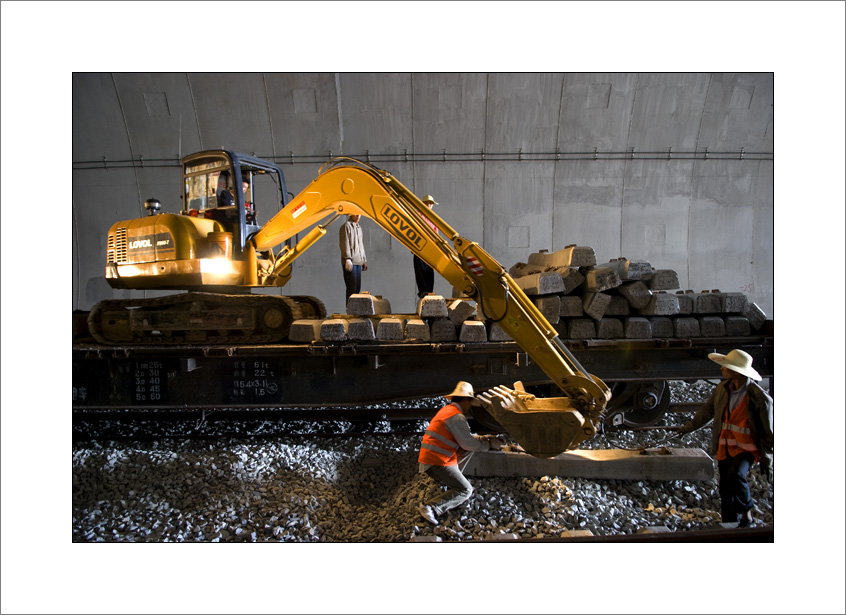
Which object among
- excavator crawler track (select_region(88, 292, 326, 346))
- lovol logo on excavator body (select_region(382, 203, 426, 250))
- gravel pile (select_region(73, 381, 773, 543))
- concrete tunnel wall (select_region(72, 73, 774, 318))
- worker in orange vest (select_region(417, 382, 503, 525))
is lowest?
gravel pile (select_region(73, 381, 773, 543))

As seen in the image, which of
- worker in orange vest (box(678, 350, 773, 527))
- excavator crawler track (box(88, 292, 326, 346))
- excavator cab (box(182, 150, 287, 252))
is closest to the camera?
worker in orange vest (box(678, 350, 773, 527))

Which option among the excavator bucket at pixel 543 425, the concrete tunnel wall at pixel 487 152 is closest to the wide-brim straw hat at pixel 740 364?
the excavator bucket at pixel 543 425

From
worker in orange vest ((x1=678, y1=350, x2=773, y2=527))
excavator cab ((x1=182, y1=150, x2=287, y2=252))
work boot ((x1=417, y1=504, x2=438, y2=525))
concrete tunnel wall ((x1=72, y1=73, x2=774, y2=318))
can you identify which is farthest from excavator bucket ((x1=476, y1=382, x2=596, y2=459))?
concrete tunnel wall ((x1=72, y1=73, x2=774, y2=318))

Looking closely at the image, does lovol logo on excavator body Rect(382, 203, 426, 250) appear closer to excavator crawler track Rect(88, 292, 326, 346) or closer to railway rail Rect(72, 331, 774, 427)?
railway rail Rect(72, 331, 774, 427)

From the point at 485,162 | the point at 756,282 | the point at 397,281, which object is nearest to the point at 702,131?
the point at 756,282

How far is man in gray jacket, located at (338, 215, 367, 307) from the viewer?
23.1 ft

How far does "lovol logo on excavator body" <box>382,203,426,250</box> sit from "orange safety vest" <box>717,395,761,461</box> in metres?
3.15

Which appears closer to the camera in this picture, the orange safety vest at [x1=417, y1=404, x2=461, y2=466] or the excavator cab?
the orange safety vest at [x1=417, y1=404, x2=461, y2=466]

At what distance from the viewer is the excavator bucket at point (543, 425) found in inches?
138

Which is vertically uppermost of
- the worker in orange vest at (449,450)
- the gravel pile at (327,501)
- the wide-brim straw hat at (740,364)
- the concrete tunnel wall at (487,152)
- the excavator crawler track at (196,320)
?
the concrete tunnel wall at (487,152)

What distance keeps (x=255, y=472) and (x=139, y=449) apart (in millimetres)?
2010

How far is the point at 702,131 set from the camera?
9602 millimetres

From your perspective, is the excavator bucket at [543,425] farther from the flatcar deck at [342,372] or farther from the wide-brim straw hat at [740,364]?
the flatcar deck at [342,372]

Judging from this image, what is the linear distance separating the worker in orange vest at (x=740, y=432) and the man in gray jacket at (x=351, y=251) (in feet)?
17.7
